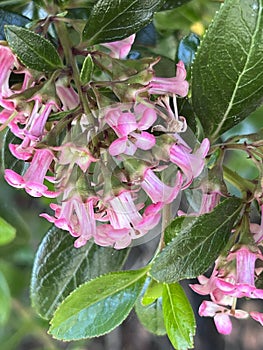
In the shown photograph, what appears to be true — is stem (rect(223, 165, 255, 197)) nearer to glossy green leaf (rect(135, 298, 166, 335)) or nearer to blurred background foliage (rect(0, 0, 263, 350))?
blurred background foliage (rect(0, 0, 263, 350))

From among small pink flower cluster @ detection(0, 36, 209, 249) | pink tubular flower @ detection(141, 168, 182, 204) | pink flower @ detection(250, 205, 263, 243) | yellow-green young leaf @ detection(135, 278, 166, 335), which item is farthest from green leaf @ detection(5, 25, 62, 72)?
yellow-green young leaf @ detection(135, 278, 166, 335)

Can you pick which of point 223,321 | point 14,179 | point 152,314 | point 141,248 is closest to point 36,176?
point 14,179

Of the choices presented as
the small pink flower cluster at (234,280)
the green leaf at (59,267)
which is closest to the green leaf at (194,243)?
the small pink flower cluster at (234,280)

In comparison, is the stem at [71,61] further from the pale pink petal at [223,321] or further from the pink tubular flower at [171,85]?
the pale pink petal at [223,321]

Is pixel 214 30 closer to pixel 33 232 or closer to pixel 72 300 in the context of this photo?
pixel 72 300

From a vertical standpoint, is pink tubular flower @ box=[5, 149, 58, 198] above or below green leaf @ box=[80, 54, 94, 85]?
below

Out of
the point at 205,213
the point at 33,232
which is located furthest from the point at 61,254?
the point at 33,232
